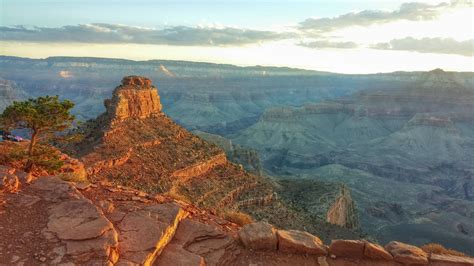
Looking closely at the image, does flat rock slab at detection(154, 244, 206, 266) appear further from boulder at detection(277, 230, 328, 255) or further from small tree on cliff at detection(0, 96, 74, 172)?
small tree on cliff at detection(0, 96, 74, 172)

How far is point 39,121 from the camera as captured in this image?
17547mm

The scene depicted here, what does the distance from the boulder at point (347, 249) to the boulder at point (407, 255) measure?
3.71 ft

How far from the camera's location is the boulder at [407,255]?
1382cm

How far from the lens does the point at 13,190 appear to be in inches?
547

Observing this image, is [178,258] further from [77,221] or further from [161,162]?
[161,162]

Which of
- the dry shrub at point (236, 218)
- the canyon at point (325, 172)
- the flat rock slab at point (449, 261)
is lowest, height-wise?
the canyon at point (325, 172)

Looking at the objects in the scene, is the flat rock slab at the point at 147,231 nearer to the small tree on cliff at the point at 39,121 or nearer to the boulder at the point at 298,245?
the boulder at the point at 298,245

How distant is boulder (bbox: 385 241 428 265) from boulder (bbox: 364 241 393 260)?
28cm

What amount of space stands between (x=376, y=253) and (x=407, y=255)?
1016 millimetres

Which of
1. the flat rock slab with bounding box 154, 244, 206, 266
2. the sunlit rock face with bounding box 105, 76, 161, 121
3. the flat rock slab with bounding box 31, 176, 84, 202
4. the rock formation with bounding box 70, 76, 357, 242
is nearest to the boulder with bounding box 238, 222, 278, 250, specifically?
the flat rock slab with bounding box 154, 244, 206, 266

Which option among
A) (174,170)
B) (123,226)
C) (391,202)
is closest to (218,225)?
(123,226)

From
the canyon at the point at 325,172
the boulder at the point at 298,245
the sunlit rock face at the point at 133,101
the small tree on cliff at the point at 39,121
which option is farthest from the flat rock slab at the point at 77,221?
the sunlit rock face at the point at 133,101

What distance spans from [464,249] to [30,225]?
86.1 meters

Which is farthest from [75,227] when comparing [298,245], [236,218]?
[298,245]
